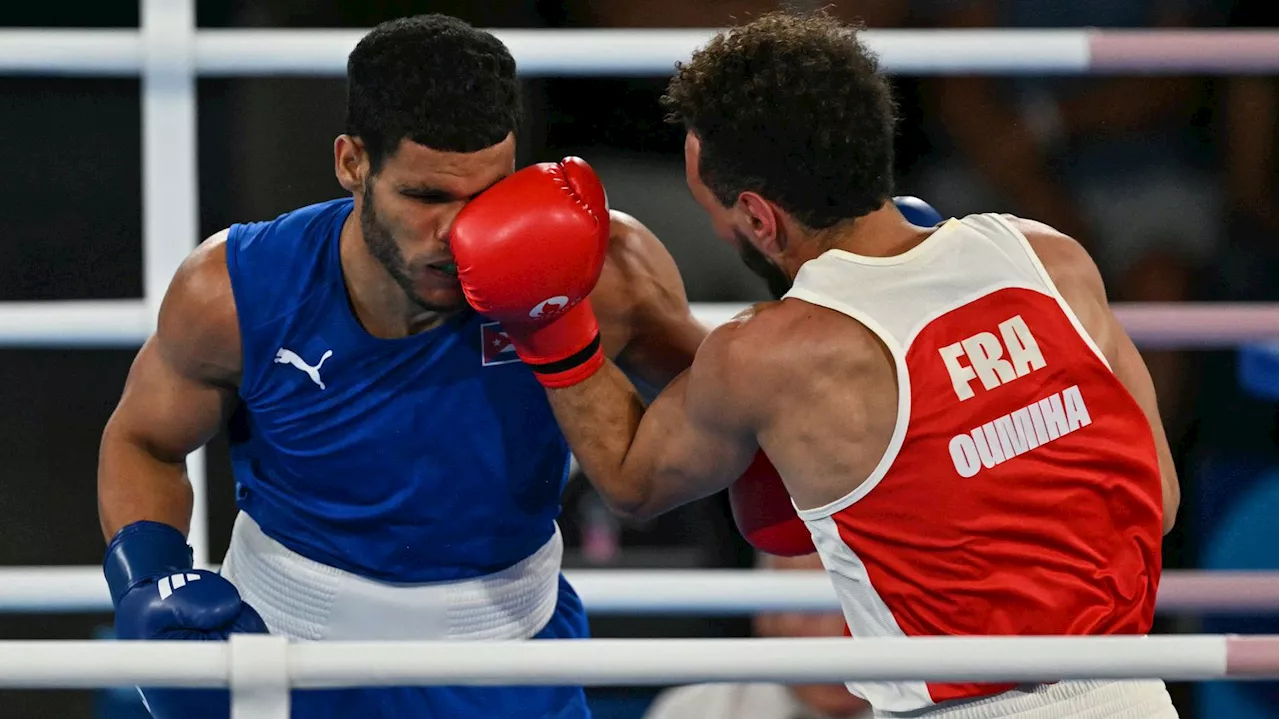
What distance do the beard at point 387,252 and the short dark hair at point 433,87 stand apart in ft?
0.25

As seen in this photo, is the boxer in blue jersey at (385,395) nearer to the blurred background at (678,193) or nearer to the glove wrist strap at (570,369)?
the glove wrist strap at (570,369)

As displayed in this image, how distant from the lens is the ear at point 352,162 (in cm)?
197

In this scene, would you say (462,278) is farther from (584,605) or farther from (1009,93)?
(1009,93)

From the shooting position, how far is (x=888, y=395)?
5.74ft

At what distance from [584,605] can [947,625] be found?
701 mm

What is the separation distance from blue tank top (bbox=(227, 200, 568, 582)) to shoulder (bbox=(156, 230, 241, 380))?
0.02 meters

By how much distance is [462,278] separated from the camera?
6.13 ft

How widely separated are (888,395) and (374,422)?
68cm

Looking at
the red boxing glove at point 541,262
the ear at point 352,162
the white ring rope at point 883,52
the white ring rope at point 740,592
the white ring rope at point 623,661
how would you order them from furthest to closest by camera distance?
the white ring rope at point 740,592 → the white ring rope at point 883,52 → the ear at point 352,162 → the red boxing glove at point 541,262 → the white ring rope at point 623,661

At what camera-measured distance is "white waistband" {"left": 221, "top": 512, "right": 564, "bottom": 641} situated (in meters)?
2.05

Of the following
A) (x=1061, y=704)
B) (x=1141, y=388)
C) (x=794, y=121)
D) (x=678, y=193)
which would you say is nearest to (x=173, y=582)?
(x=794, y=121)

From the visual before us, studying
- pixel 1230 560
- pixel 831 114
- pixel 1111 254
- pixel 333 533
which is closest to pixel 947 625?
pixel 831 114

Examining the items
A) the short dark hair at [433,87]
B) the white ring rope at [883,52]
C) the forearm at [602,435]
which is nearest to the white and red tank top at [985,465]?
the forearm at [602,435]

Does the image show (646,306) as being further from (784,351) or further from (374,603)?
(374,603)
